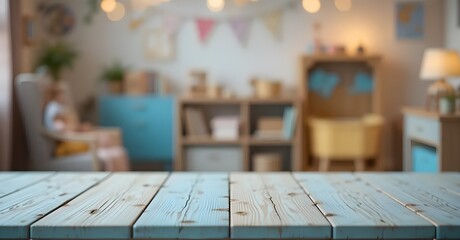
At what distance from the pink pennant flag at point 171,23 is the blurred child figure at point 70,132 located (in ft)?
3.82

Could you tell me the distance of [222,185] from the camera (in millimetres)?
1665

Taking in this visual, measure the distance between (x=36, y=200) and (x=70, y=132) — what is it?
8.68 ft

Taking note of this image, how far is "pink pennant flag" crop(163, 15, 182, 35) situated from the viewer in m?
4.80

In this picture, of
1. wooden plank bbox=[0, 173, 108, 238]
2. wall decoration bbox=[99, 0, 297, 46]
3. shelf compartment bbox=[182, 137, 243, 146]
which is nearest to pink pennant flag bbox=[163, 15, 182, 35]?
wall decoration bbox=[99, 0, 297, 46]

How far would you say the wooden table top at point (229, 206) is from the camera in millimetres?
1140

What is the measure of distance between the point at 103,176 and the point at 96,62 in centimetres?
320

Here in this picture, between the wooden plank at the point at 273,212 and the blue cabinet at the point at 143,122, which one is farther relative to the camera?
the blue cabinet at the point at 143,122

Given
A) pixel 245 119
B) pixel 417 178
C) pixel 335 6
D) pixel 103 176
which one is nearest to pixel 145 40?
pixel 245 119

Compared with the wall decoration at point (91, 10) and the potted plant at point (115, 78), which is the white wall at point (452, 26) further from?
the wall decoration at point (91, 10)

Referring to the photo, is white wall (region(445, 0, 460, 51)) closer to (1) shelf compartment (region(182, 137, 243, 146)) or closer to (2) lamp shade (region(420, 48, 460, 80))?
(2) lamp shade (region(420, 48, 460, 80))

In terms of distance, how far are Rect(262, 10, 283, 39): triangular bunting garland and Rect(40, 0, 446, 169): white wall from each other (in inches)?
2.2

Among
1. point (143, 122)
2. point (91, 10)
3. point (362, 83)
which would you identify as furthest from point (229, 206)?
point (91, 10)

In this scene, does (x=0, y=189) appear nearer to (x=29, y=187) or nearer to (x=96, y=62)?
(x=29, y=187)

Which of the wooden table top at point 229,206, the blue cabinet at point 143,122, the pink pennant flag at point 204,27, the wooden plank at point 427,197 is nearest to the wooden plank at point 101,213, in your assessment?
the wooden table top at point 229,206
